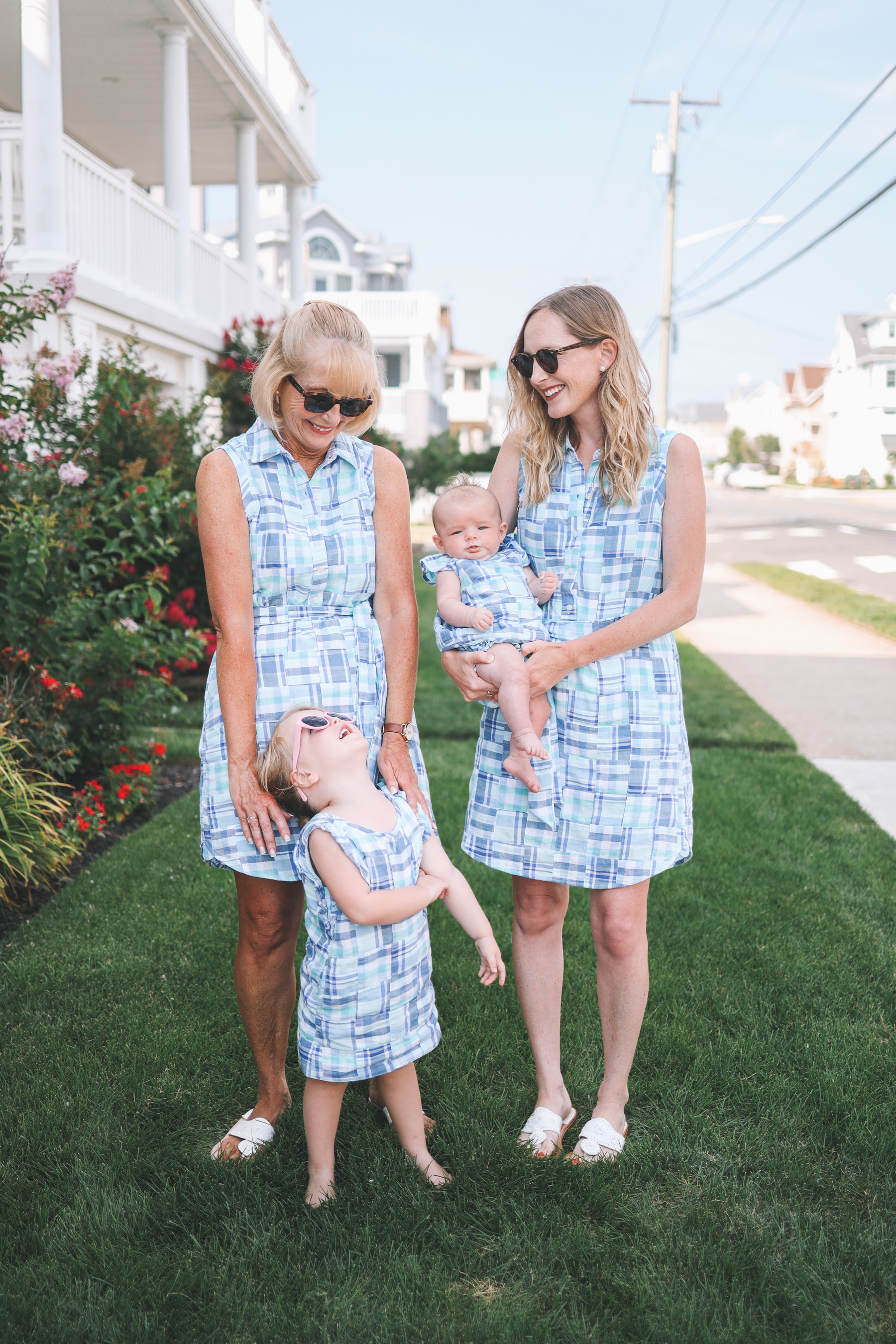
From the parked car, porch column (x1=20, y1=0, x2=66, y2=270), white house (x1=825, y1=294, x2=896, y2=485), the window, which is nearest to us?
porch column (x1=20, y1=0, x2=66, y2=270)

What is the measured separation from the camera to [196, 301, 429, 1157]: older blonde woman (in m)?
2.21

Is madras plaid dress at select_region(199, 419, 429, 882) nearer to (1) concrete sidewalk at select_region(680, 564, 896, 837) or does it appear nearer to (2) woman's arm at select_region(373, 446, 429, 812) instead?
(2) woman's arm at select_region(373, 446, 429, 812)

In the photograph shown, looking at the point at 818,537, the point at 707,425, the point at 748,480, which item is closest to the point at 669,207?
the point at 818,537

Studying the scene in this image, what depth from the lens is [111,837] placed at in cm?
482

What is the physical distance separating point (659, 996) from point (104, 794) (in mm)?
2820

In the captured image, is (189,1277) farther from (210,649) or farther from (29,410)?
(210,649)

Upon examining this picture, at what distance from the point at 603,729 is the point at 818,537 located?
21165 mm

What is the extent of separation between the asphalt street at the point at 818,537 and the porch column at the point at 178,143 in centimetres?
548

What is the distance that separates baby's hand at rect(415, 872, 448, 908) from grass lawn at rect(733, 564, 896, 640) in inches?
348

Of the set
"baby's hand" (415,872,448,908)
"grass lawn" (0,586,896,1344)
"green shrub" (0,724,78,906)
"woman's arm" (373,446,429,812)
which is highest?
"woman's arm" (373,446,429,812)

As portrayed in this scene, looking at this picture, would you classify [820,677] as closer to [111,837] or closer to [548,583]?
[111,837]

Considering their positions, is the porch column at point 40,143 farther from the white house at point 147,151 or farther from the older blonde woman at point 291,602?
the older blonde woman at point 291,602

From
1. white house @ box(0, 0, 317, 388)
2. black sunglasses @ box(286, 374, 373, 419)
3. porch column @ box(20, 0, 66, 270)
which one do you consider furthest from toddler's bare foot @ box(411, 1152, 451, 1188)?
porch column @ box(20, 0, 66, 270)

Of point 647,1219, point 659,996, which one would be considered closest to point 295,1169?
point 647,1219
